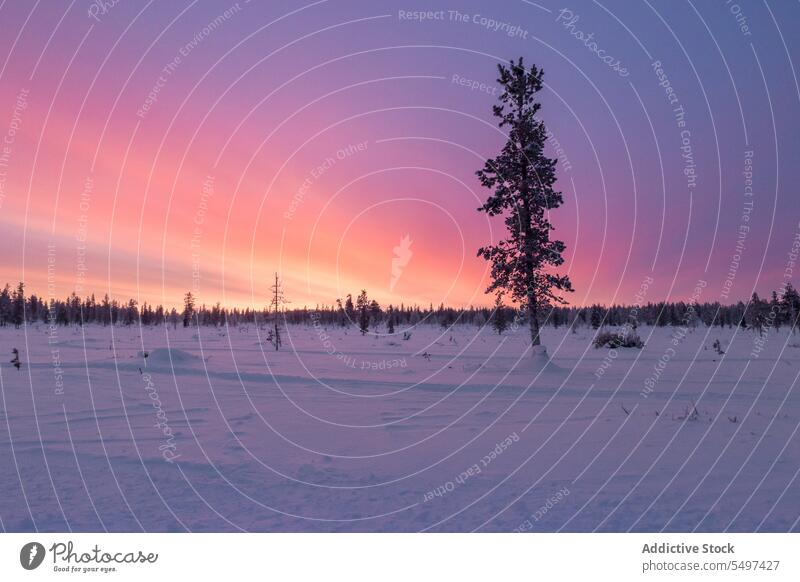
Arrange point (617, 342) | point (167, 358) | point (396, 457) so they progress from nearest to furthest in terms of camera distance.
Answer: point (396, 457) → point (167, 358) → point (617, 342)

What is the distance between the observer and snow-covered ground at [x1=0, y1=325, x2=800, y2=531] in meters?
4.81

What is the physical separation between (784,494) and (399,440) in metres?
4.95

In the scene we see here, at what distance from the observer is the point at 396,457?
6.88 metres

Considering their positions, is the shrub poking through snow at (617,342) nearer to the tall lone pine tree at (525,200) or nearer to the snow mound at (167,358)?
the tall lone pine tree at (525,200)

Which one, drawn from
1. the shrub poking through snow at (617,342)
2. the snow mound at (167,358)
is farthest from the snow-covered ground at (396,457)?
the shrub poking through snow at (617,342)

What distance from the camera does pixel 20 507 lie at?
4.93m

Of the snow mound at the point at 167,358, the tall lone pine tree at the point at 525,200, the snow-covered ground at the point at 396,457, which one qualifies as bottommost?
the snow-covered ground at the point at 396,457

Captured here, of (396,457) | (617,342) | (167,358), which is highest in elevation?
(617,342)

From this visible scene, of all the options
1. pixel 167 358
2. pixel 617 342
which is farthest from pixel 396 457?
pixel 617 342

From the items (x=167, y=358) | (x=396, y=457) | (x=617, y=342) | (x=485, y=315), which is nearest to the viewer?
(x=396, y=457)

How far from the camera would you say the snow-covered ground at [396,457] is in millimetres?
4809

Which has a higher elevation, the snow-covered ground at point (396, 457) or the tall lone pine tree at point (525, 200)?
the tall lone pine tree at point (525, 200)

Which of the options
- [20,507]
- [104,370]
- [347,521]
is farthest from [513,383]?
[104,370]

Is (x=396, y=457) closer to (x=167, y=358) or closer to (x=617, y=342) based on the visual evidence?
(x=167, y=358)
